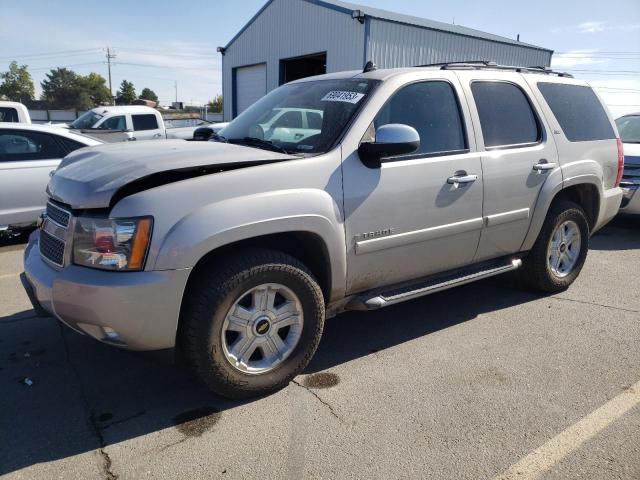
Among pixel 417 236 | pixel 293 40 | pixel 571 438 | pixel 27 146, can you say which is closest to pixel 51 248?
pixel 417 236

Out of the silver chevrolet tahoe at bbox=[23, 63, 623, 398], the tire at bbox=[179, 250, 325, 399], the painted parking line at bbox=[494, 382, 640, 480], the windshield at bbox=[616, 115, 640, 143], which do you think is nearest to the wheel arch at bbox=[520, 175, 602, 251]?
the silver chevrolet tahoe at bbox=[23, 63, 623, 398]

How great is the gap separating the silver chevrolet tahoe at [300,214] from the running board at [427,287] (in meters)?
0.01

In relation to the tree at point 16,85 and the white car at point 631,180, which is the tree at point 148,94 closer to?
the tree at point 16,85

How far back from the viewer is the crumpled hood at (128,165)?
2656mm

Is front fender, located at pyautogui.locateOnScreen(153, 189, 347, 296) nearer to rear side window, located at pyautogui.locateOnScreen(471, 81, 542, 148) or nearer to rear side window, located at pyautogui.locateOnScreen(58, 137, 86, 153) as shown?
rear side window, located at pyautogui.locateOnScreen(471, 81, 542, 148)

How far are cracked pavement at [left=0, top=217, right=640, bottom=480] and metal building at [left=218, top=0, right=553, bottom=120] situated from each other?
1538 cm

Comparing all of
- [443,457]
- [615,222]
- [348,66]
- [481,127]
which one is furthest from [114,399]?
[348,66]

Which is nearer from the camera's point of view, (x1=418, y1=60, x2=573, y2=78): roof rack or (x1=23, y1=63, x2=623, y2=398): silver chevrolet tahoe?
(x1=23, y1=63, x2=623, y2=398): silver chevrolet tahoe

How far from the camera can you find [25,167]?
20.8ft

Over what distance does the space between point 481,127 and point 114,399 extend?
3090 mm

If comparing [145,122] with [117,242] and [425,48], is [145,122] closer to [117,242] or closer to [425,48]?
[425,48]

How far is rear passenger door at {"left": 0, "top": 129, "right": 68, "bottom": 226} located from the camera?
245 inches

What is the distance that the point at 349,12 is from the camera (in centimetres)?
1831

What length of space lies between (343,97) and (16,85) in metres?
99.6
